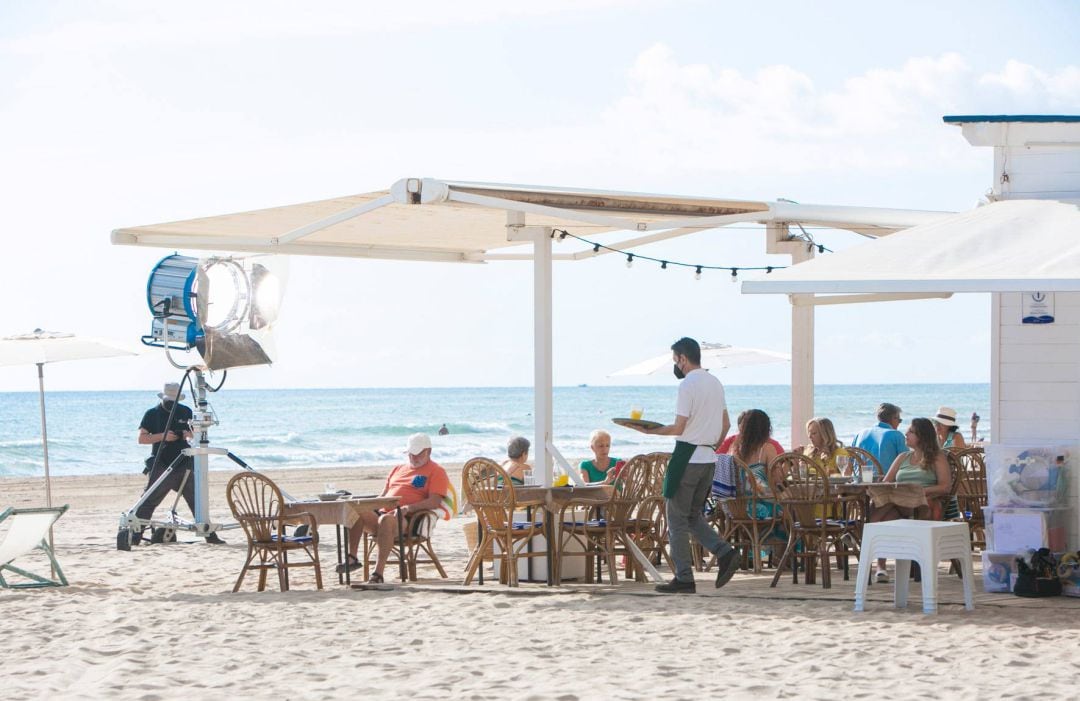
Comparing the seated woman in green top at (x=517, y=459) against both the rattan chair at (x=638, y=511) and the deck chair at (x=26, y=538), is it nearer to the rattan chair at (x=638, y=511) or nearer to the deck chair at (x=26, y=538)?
the rattan chair at (x=638, y=511)

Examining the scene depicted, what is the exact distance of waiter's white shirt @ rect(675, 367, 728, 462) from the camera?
7.54 metres

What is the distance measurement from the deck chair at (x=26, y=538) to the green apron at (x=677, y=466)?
3.69 m

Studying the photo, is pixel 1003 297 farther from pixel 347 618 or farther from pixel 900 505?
pixel 347 618

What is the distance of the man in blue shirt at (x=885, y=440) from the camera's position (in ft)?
29.5

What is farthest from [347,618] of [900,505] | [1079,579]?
[1079,579]

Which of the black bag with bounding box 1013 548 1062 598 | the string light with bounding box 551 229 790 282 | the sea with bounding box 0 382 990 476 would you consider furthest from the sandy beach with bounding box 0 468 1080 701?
the sea with bounding box 0 382 990 476

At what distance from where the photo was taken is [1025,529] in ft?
24.3

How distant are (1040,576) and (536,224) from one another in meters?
3.89

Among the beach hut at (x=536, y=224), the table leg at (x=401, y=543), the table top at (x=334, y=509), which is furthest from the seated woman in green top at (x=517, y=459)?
the table top at (x=334, y=509)

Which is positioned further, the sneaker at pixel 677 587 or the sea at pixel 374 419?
the sea at pixel 374 419

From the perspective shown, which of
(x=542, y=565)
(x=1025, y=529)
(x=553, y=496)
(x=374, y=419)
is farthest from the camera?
(x=374, y=419)

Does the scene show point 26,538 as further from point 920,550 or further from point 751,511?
point 920,550

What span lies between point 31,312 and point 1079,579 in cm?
5147

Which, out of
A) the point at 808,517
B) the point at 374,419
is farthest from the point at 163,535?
the point at 374,419
